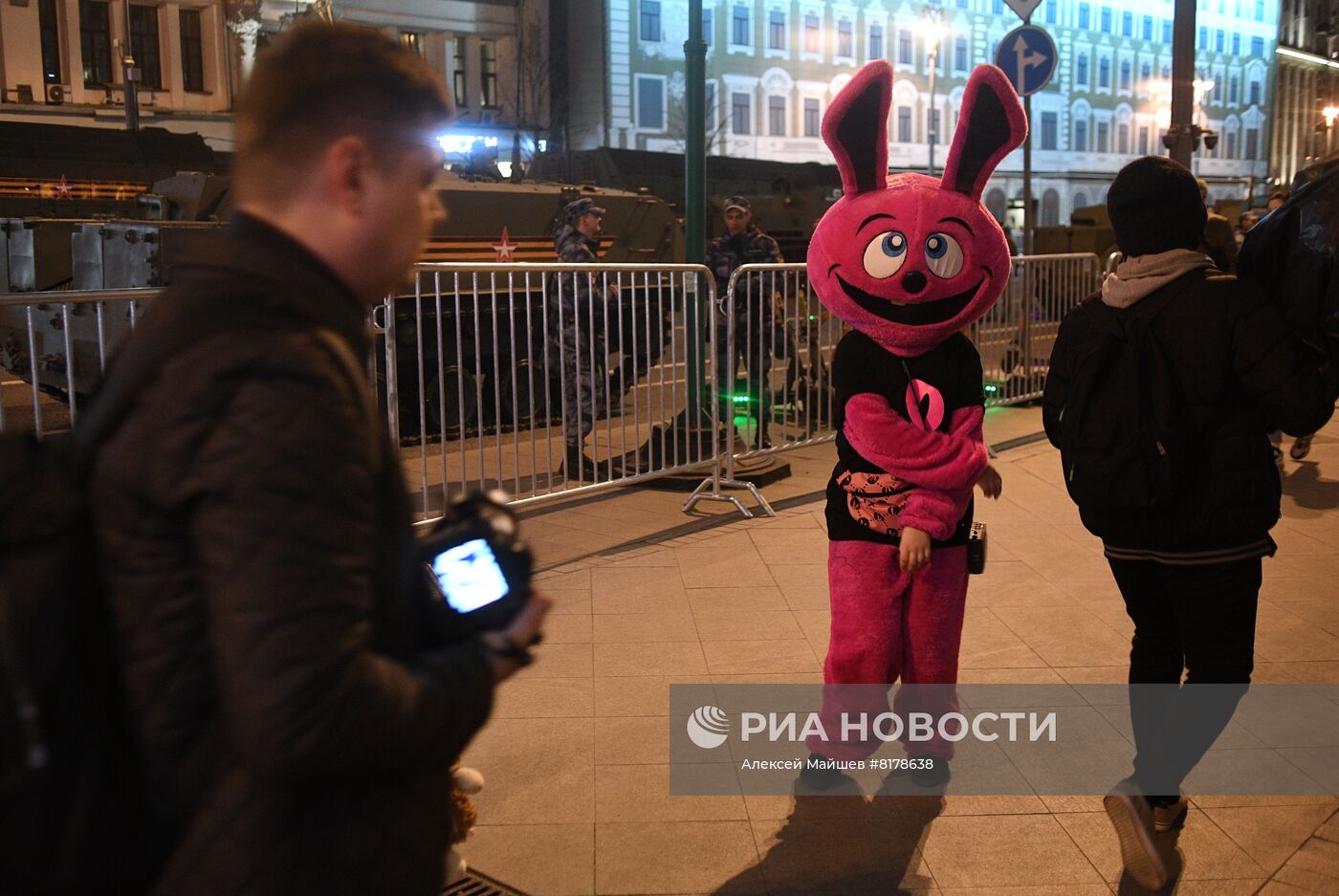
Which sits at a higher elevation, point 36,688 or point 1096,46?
point 1096,46

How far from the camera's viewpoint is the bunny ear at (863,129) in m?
3.62

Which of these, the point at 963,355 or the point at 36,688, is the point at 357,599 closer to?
the point at 36,688

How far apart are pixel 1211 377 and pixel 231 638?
2.44 m

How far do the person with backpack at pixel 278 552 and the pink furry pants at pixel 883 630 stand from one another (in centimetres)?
218

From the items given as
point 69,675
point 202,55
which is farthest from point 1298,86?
point 69,675

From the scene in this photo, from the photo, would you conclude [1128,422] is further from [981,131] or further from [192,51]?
[192,51]

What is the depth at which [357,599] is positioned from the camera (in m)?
1.31

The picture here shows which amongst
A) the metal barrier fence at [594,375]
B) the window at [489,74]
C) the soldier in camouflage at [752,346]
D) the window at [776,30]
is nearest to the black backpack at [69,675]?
the metal barrier fence at [594,375]

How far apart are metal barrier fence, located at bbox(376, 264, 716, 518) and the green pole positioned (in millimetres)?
25

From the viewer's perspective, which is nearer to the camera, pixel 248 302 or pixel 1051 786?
pixel 248 302

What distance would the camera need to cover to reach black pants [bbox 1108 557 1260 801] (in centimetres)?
304

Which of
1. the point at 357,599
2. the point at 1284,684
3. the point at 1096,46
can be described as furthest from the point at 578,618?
the point at 1096,46

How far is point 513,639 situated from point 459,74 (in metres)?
43.4

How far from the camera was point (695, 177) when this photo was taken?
8.55 metres
